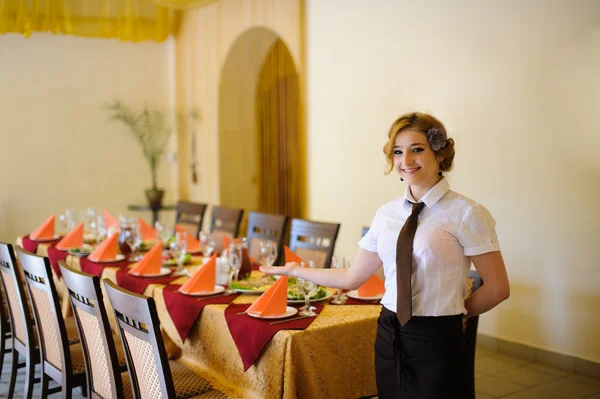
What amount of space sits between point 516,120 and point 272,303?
2.46m

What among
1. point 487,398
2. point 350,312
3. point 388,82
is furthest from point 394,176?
point 350,312

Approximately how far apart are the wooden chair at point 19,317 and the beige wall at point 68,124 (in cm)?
371

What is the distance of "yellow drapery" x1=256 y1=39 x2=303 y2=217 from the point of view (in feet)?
20.2

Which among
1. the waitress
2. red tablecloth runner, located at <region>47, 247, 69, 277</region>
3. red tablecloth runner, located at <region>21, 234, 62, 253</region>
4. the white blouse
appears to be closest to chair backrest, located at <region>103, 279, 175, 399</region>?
the waitress

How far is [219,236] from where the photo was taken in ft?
15.4

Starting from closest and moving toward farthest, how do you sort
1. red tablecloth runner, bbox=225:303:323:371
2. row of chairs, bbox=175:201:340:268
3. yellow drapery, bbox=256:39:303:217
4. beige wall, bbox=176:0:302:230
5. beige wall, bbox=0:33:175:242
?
red tablecloth runner, bbox=225:303:323:371
row of chairs, bbox=175:201:340:268
yellow drapery, bbox=256:39:303:217
beige wall, bbox=176:0:302:230
beige wall, bbox=0:33:175:242

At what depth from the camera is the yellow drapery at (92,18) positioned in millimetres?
6489

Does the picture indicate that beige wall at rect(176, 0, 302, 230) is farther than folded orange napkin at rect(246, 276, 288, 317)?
Yes

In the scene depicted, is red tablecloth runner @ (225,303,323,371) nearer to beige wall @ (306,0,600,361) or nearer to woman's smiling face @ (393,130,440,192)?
woman's smiling face @ (393,130,440,192)

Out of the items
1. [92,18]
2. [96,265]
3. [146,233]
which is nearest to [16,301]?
[96,265]

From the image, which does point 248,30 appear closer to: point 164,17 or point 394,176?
point 164,17

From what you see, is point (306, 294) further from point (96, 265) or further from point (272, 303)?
point (96, 265)

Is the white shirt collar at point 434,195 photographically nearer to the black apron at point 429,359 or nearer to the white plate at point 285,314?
the black apron at point 429,359

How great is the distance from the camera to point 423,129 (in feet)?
6.81
